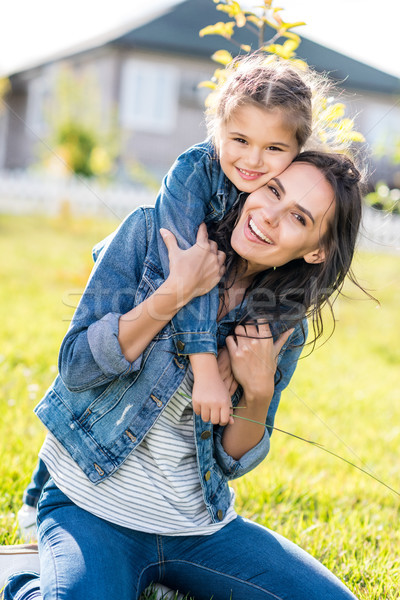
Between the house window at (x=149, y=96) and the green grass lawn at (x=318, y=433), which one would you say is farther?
the house window at (x=149, y=96)

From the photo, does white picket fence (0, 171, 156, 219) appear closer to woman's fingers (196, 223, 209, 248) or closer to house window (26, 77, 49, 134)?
house window (26, 77, 49, 134)

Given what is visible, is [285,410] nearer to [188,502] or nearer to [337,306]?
[188,502]

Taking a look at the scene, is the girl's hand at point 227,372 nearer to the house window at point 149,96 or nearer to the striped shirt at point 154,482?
the striped shirt at point 154,482

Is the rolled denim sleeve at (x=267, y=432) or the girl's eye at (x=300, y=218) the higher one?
the girl's eye at (x=300, y=218)

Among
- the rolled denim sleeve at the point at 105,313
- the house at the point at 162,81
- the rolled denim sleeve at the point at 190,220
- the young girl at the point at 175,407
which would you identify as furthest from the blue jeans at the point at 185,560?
the house at the point at 162,81

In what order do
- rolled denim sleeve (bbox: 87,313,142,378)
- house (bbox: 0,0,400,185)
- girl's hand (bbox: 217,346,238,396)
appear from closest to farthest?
rolled denim sleeve (bbox: 87,313,142,378) → girl's hand (bbox: 217,346,238,396) → house (bbox: 0,0,400,185)

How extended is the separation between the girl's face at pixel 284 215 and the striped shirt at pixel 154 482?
1.31 ft

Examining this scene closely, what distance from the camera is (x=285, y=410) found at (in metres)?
3.79

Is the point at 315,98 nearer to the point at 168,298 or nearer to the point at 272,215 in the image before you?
the point at 272,215

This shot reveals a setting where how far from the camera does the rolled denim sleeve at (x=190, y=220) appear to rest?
1643mm

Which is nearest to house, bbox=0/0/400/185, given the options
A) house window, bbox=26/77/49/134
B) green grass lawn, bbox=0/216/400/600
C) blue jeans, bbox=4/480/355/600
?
house window, bbox=26/77/49/134

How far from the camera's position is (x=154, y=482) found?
5.49 feet

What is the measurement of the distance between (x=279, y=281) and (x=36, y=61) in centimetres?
1845

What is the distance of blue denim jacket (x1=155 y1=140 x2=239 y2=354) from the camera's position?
1.64m
